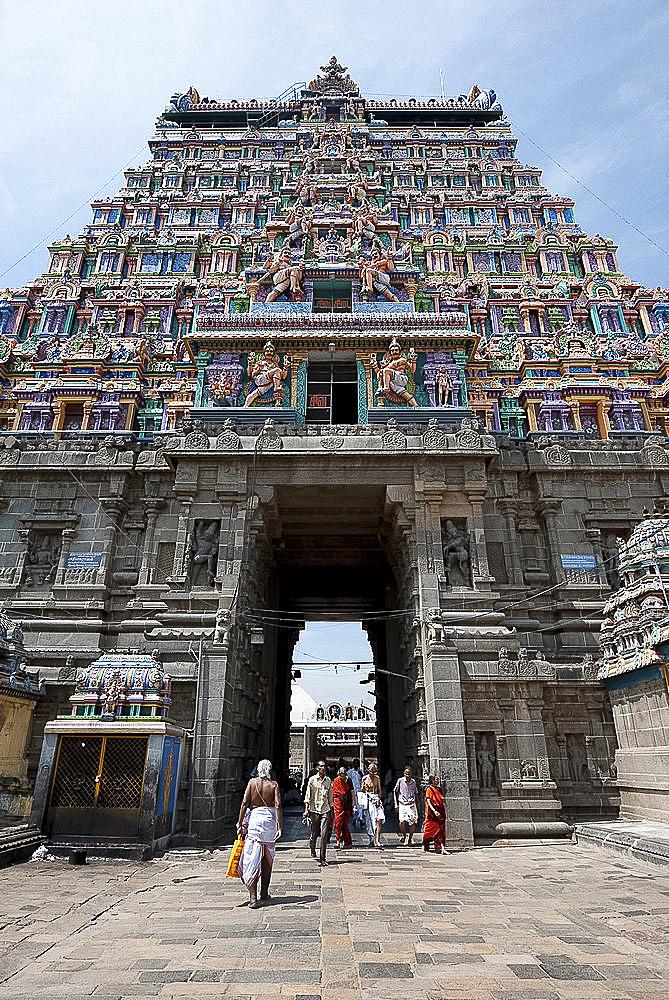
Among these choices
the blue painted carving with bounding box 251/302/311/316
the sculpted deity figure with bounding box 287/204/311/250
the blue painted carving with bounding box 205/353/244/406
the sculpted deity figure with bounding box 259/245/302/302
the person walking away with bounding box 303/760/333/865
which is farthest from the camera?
the sculpted deity figure with bounding box 287/204/311/250

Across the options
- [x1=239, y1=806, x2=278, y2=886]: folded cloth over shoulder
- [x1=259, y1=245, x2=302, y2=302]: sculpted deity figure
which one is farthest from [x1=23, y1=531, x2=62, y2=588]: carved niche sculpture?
[x1=259, y1=245, x2=302, y2=302]: sculpted deity figure

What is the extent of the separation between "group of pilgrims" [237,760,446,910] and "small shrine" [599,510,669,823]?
460 cm

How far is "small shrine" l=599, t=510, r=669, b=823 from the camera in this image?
12758 mm

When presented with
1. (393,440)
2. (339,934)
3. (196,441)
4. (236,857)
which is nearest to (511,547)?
(393,440)

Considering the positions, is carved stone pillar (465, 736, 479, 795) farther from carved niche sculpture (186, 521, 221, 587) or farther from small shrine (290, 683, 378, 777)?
small shrine (290, 683, 378, 777)

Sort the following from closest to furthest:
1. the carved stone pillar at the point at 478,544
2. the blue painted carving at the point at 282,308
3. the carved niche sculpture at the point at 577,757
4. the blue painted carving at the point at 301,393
Answer: the carved niche sculpture at the point at 577,757 < the carved stone pillar at the point at 478,544 < the blue painted carving at the point at 301,393 < the blue painted carving at the point at 282,308

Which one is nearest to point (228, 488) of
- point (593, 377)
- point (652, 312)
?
point (593, 377)

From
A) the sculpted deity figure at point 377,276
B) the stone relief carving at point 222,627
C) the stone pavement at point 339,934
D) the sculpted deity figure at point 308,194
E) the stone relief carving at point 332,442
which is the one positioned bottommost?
the stone pavement at point 339,934

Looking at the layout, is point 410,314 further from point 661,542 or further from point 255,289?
point 661,542

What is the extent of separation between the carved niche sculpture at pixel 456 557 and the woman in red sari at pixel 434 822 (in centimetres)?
573

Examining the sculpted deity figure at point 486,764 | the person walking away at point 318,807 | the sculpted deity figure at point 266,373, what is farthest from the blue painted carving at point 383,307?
the person walking away at point 318,807

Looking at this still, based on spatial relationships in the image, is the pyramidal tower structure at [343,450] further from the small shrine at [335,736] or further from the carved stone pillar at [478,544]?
the small shrine at [335,736]

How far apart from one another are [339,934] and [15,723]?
1083 cm

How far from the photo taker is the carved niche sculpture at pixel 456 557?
16797 mm
